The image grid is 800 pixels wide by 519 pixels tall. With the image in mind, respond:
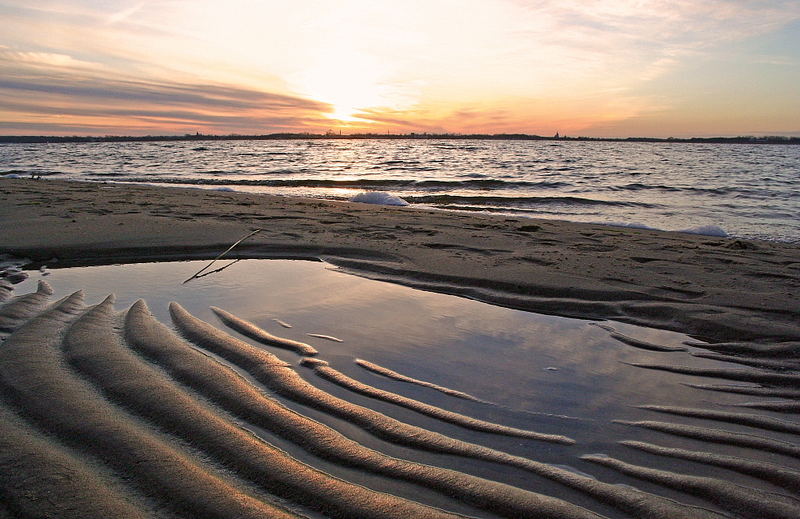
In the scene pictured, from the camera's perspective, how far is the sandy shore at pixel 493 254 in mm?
4172

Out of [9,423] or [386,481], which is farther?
[9,423]

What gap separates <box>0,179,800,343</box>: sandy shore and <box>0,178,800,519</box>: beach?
0.14 feet

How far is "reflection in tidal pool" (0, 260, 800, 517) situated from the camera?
1.93 metres

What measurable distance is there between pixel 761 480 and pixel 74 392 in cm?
290

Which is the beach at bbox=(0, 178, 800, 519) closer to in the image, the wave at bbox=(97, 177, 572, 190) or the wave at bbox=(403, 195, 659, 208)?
the wave at bbox=(403, 195, 659, 208)

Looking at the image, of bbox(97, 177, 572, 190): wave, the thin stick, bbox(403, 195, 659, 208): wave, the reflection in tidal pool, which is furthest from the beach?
bbox(97, 177, 572, 190): wave

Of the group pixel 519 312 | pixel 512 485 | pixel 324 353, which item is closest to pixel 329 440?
pixel 512 485

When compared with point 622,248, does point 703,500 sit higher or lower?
lower

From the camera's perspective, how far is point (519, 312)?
414 centimetres

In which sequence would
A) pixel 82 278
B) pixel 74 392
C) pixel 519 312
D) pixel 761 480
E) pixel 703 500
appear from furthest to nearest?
pixel 82 278 < pixel 519 312 < pixel 74 392 < pixel 761 480 < pixel 703 500

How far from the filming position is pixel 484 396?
8.64ft

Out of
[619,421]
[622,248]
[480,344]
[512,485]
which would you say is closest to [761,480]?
[619,421]

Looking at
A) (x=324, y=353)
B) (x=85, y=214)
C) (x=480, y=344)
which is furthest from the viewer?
(x=85, y=214)

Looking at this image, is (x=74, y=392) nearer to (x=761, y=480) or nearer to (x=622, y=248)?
(x=761, y=480)
